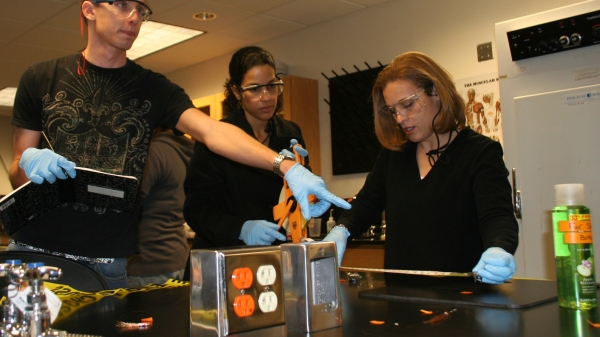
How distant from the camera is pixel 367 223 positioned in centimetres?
181

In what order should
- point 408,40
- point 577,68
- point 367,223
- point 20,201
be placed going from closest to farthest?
point 20,201 → point 367,223 → point 577,68 → point 408,40

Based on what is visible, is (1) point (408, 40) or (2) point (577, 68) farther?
(1) point (408, 40)

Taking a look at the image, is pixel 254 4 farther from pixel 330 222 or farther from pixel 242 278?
pixel 242 278

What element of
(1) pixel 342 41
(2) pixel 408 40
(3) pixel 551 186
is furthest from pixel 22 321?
(1) pixel 342 41

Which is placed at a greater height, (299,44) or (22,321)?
(299,44)

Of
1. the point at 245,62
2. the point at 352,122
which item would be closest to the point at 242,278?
the point at 245,62

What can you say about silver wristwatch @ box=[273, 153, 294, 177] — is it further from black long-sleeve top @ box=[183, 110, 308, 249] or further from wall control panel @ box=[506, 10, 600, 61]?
wall control panel @ box=[506, 10, 600, 61]

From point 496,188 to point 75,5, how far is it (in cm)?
336

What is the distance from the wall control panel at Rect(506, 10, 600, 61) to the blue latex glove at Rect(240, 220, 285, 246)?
149 centimetres

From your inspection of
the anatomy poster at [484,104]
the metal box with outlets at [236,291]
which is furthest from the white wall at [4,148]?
the metal box with outlets at [236,291]

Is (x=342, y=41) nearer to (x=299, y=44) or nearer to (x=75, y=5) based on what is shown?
(x=299, y=44)

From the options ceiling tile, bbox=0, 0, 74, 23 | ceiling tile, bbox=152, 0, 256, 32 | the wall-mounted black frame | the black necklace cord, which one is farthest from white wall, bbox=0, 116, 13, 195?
the black necklace cord

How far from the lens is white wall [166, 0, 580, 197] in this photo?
347 cm

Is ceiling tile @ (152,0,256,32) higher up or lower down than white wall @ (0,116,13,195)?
higher up
